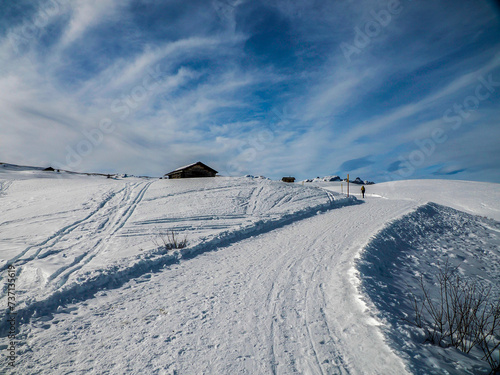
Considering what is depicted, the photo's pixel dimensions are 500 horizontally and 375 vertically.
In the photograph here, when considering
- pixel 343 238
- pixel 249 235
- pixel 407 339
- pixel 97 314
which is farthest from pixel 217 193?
pixel 407 339

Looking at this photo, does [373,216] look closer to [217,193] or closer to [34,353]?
[217,193]

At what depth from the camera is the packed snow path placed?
114 inches

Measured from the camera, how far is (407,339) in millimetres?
3238

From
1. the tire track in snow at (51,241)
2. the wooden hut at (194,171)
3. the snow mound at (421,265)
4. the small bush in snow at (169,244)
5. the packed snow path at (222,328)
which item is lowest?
the snow mound at (421,265)

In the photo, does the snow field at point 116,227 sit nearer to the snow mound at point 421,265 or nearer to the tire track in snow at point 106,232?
the tire track in snow at point 106,232

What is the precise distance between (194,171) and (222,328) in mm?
28844

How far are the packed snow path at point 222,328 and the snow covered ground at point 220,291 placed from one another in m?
0.02

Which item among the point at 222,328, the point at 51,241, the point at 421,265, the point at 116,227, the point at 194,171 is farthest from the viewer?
the point at 194,171

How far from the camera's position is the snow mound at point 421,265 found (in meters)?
2.94

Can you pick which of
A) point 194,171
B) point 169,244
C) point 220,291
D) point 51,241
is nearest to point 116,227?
point 51,241

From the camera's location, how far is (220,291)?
4.92 m

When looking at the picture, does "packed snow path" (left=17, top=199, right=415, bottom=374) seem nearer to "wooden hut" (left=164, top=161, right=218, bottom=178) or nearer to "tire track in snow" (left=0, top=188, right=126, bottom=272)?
"tire track in snow" (left=0, top=188, right=126, bottom=272)

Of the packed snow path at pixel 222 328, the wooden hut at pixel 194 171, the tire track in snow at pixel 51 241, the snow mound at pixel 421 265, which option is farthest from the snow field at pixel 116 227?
the wooden hut at pixel 194 171

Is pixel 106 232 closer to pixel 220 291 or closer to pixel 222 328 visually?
pixel 220 291
